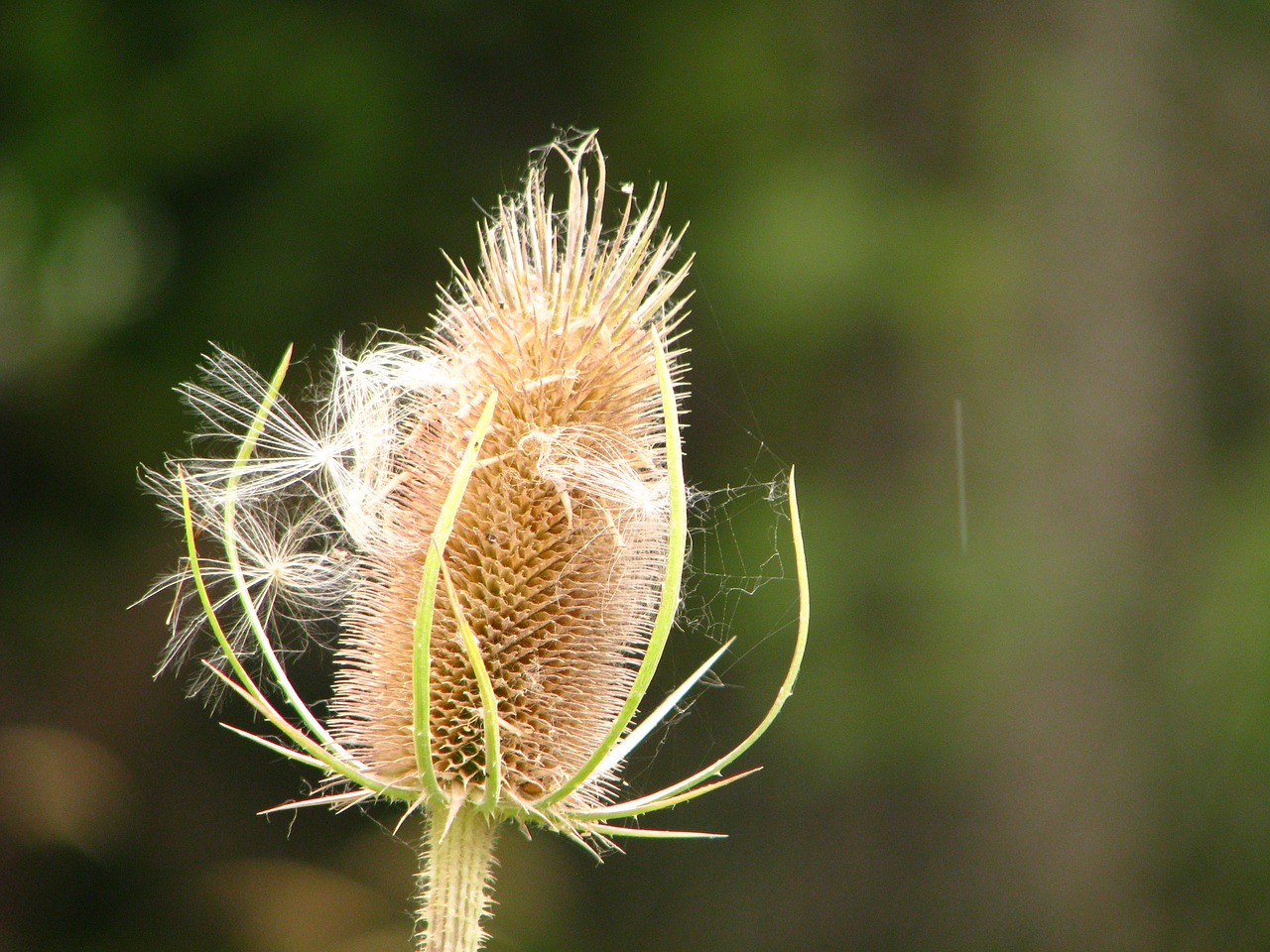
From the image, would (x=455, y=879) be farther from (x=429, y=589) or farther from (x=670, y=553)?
(x=670, y=553)

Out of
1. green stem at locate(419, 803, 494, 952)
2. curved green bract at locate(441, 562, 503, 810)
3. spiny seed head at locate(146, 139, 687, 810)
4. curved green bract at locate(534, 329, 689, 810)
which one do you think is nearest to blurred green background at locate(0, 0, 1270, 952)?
spiny seed head at locate(146, 139, 687, 810)

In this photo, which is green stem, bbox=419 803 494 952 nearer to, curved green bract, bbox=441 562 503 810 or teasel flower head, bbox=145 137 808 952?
teasel flower head, bbox=145 137 808 952

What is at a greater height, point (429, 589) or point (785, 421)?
point (785, 421)

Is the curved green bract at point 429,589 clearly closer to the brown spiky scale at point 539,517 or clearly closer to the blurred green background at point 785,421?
the brown spiky scale at point 539,517

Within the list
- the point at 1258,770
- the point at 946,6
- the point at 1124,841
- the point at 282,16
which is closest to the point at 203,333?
the point at 282,16

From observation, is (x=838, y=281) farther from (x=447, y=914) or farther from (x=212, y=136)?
(x=447, y=914)

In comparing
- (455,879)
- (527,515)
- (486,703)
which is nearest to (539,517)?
(527,515)

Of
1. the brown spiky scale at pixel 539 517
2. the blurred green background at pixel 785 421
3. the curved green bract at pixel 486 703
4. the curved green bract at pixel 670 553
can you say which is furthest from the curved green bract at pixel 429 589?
the blurred green background at pixel 785 421
